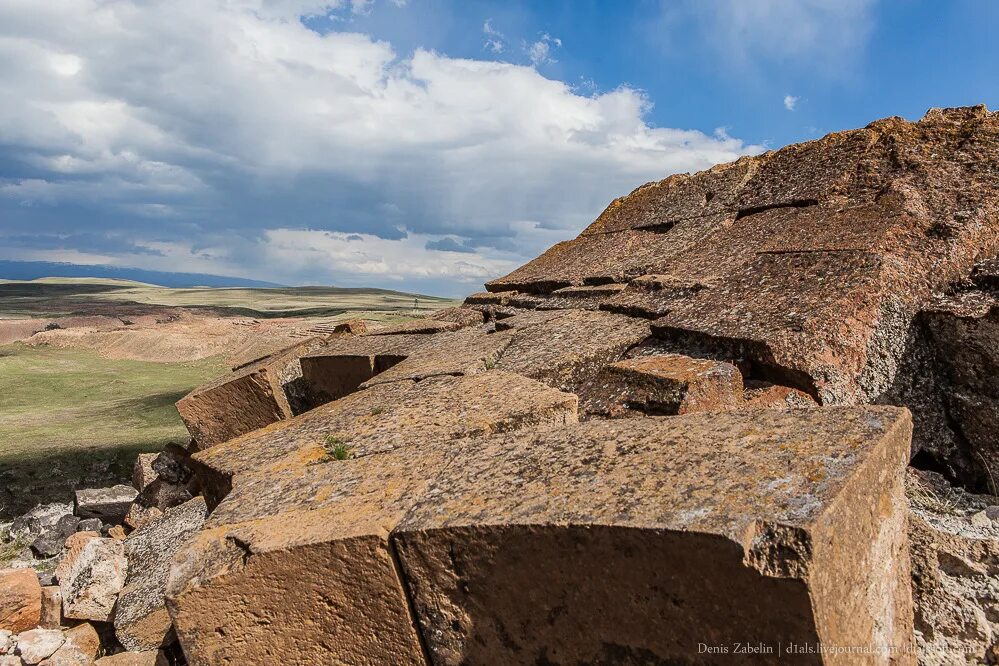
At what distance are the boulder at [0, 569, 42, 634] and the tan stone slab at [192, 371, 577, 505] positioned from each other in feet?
4.95

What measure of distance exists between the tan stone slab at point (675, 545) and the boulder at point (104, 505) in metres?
5.77

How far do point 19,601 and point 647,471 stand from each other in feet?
14.1

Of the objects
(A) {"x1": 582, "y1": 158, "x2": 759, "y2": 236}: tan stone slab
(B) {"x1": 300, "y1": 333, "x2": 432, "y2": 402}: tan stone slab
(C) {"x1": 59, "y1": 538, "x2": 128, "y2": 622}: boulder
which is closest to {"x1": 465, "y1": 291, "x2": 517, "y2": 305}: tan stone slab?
(B) {"x1": 300, "y1": 333, "x2": 432, "y2": 402}: tan stone slab

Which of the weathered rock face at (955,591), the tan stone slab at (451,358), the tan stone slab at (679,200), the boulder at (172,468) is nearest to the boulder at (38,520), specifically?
the boulder at (172,468)

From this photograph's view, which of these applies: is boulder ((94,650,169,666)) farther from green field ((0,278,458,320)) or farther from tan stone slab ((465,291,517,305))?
green field ((0,278,458,320))

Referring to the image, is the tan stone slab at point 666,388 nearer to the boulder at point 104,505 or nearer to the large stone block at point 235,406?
the large stone block at point 235,406

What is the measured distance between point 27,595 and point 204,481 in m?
1.62

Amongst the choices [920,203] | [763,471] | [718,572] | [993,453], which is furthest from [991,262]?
[718,572]

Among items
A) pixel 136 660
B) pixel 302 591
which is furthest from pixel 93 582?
pixel 302 591

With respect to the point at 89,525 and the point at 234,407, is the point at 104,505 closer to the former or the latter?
the point at 89,525

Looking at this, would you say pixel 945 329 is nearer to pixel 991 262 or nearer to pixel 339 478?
pixel 991 262

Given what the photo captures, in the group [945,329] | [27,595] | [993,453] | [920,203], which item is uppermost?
[920,203]

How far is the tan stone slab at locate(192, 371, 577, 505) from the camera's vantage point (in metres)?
3.03

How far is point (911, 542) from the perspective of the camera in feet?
8.21
